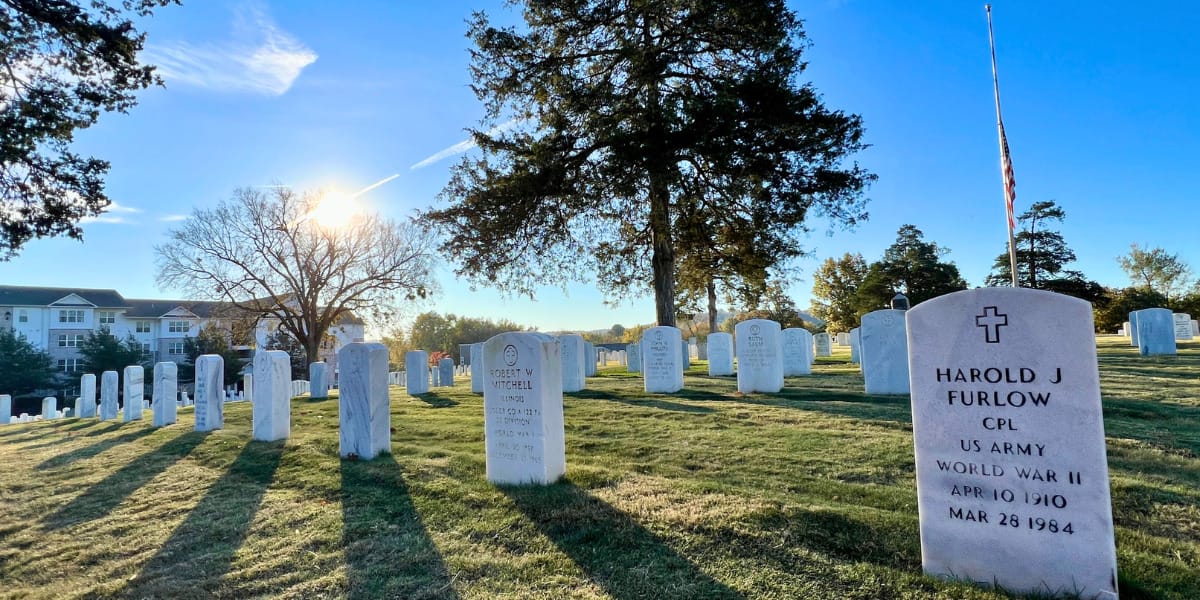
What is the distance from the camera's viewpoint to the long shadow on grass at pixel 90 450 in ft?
28.3

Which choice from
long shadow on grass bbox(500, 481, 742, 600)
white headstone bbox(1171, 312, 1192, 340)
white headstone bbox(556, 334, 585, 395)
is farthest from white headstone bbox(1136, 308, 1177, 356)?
long shadow on grass bbox(500, 481, 742, 600)

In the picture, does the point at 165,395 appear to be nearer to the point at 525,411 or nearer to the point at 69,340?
the point at 525,411

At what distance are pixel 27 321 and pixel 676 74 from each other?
58.1 metres

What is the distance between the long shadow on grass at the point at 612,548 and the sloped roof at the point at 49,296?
61.4 m

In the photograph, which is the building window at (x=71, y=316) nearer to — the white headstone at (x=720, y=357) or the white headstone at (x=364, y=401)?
the white headstone at (x=720, y=357)

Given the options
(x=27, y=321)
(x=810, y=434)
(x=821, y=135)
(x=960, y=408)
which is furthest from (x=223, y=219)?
(x=27, y=321)

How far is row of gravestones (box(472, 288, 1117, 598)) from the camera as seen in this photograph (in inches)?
112

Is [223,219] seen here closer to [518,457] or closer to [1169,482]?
[518,457]

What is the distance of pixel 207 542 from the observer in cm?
455

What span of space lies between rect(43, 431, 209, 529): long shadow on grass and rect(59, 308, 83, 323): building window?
5361 cm

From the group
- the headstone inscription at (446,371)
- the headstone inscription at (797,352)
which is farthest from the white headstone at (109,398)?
the headstone inscription at (797,352)

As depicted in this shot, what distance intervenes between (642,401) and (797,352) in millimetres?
7202

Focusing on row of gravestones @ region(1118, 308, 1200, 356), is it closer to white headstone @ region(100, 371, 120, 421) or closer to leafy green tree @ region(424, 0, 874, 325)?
leafy green tree @ region(424, 0, 874, 325)

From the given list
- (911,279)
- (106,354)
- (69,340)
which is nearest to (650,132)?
(911,279)
